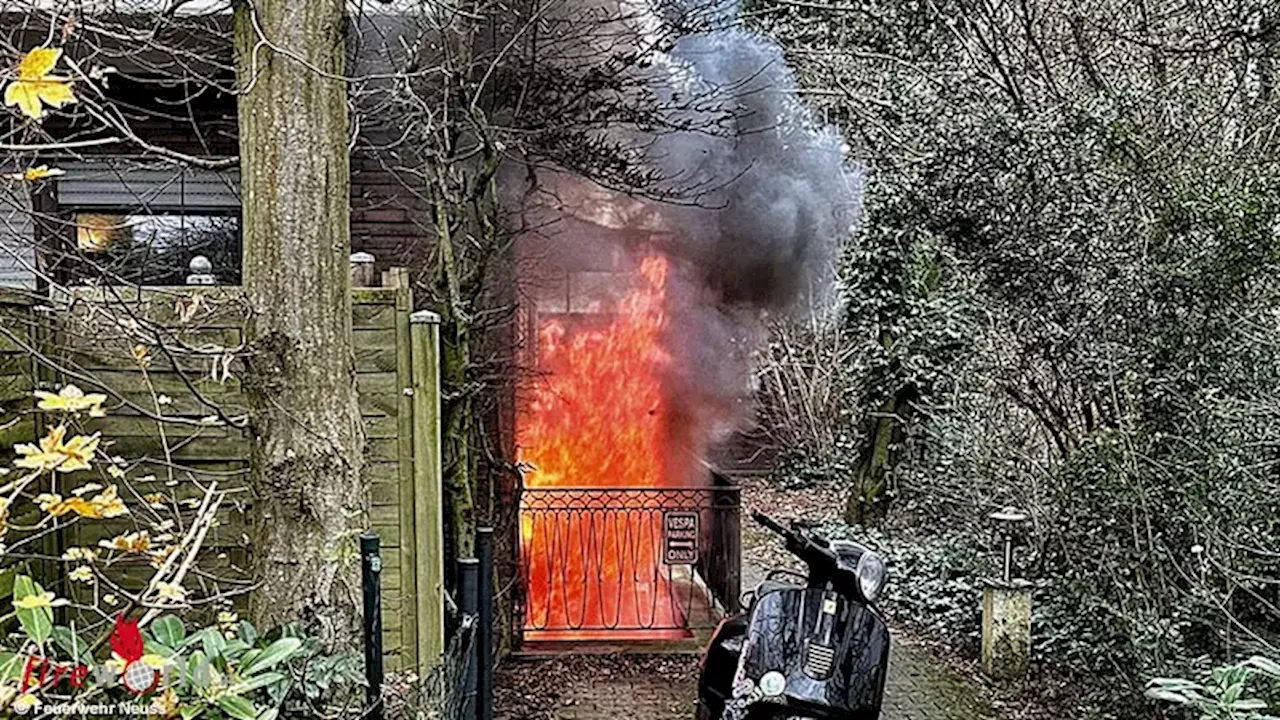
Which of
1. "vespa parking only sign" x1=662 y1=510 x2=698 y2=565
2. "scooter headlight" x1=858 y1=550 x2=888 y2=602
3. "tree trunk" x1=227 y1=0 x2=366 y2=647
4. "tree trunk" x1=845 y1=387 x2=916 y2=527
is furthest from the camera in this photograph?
"tree trunk" x1=845 y1=387 x2=916 y2=527

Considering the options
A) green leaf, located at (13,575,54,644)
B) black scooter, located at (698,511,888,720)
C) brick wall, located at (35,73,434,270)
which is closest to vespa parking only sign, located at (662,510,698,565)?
brick wall, located at (35,73,434,270)

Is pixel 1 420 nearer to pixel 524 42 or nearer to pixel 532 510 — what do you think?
pixel 524 42

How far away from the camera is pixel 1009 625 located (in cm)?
620

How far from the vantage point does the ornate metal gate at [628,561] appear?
276 inches

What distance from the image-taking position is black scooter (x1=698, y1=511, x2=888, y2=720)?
3895mm

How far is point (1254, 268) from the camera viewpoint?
4.58 meters

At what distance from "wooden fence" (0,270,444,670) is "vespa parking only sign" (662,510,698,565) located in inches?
153

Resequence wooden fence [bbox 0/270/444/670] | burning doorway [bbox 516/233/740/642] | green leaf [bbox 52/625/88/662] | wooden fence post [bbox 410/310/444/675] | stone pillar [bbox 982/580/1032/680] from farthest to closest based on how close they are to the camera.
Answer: burning doorway [bbox 516/233/740/642] < stone pillar [bbox 982/580/1032/680] < wooden fence post [bbox 410/310/444/675] < wooden fence [bbox 0/270/444/670] < green leaf [bbox 52/625/88/662]

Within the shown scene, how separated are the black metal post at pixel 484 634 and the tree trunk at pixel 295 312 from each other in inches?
39.0

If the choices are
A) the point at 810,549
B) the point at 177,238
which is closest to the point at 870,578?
the point at 810,549

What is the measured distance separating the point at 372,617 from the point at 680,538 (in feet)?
16.8

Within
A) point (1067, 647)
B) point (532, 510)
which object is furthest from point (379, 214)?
point (1067, 647)

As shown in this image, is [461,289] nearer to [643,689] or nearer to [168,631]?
[643,689]

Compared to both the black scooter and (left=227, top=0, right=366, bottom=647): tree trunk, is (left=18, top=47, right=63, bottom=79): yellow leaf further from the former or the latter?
the black scooter
